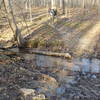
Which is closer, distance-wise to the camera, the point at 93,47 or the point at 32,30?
the point at 93,47

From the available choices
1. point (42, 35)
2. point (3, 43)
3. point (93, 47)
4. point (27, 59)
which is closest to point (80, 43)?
point (93, 47)

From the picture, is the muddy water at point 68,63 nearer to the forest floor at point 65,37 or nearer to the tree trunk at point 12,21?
the forest floor at point 65,37

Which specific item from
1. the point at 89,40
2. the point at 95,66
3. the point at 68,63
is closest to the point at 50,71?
the point at 68,63

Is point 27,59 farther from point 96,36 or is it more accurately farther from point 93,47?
point 96,36

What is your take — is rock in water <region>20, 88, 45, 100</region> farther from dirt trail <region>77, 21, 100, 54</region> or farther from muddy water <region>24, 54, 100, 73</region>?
dirt trail <region>77, 21, 100, 54</region>

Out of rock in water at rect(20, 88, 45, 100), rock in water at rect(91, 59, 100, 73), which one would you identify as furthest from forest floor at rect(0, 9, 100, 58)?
rock in water at rect(20, 88, 45, 100)

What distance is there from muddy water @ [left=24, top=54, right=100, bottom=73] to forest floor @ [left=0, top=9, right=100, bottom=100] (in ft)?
0.60

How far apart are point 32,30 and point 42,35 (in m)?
1.75

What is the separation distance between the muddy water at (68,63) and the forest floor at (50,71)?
0.18 metres

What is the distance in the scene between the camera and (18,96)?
6.62m

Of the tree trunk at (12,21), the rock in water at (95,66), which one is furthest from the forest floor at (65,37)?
the rock in water at (95,66)

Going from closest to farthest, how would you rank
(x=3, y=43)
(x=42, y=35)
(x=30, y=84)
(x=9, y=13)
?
(x=30, y=84) < (x=9, y=13) < (x=3, y=43) < (x=42, y=35)

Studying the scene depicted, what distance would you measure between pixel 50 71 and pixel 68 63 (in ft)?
5.27

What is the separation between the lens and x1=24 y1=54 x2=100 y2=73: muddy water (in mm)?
10414
